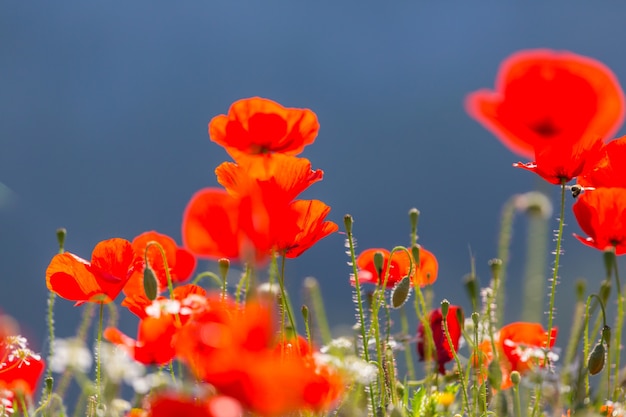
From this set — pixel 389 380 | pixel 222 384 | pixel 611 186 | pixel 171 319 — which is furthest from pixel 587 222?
pixel 222 384

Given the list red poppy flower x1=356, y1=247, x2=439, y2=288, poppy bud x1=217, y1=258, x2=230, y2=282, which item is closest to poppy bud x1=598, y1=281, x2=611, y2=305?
red poppy flower x1=356, y1=247, x2=439, y2=288

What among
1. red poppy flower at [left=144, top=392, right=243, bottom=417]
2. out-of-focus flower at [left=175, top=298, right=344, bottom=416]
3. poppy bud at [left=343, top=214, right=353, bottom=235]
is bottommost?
red poppy flower at [left=144, top=392, right=243, bottom=417]

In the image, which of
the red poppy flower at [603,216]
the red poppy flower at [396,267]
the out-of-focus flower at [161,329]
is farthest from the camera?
the red poppy flower at [396,267]

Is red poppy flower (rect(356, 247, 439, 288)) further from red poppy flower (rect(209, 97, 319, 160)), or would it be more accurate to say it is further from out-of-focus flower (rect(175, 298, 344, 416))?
out-of-focus flower (rect(175, 298, 344, 416))

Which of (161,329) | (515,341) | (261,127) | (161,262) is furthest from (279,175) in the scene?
(515,341)

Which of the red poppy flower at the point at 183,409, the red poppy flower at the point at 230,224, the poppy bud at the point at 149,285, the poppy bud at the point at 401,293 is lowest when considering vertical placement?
the red poppy flower at the point at 183,409

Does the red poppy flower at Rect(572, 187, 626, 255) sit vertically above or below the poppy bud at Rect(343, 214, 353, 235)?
below

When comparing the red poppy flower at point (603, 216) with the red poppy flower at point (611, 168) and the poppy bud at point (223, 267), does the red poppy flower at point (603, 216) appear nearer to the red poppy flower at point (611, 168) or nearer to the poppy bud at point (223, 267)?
the red poppy flower at point (611, 168)

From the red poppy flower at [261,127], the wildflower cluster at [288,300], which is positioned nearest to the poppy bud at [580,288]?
the wildflower cluster at [288,300]
